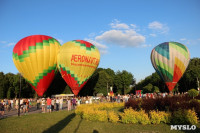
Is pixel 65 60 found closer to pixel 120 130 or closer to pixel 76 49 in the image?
pixel 76 49

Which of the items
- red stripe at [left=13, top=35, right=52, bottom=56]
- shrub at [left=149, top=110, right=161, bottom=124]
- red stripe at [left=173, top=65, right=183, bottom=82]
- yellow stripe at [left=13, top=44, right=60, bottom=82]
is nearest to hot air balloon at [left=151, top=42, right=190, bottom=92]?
red stripe at [left=173, top=65, right=183, bottom=82]

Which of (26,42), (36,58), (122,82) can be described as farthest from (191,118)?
(122,82)

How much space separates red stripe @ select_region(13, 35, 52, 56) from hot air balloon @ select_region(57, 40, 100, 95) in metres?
4.95

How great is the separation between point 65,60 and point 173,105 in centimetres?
2525

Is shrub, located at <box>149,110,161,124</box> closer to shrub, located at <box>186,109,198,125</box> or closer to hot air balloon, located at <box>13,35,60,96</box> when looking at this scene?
shrub, located at <box>186,109,198,125</box>

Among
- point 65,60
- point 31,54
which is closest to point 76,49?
point 65,60

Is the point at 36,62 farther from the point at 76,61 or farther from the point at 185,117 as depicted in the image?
the point at 185,117

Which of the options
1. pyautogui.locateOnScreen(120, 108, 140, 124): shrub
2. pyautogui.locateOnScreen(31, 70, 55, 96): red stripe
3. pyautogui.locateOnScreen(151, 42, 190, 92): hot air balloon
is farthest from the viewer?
pyautogui.locateOnScreen(151, 42, 190, 92): hot air balloon

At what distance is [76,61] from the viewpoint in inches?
1359

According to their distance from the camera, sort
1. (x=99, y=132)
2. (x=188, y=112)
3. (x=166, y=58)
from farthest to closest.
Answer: (x=166, y=58), (x=188, y=112), (x=99, y=132)

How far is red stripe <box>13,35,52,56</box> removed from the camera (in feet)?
114

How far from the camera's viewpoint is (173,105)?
1377 cm

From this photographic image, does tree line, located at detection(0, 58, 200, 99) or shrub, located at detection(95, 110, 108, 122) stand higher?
tree line, located at detection(0, 58, 200, 99)

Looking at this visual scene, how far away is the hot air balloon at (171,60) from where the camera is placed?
124ft
